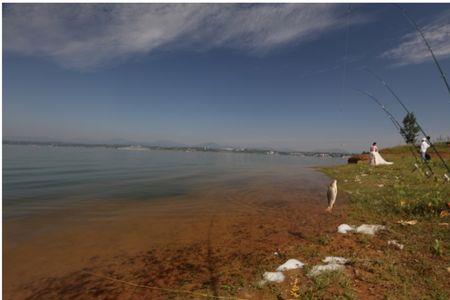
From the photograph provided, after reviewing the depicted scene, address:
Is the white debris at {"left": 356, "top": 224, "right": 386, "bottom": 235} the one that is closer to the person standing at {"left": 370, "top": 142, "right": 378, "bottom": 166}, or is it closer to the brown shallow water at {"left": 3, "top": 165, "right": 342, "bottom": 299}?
the brown shallow water at {"left": 3, "top": 165, "right": 342, "bottom": 299}

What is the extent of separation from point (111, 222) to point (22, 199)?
589cm

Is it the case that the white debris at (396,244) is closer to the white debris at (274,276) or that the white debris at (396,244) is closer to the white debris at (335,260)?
the white debris at (335,260)

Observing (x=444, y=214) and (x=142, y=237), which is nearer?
(x=444, y=214)


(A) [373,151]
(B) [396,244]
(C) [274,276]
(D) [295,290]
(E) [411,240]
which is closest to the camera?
(D) [295,290]

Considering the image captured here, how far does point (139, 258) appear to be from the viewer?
662cm

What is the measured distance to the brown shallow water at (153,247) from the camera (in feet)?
17.4

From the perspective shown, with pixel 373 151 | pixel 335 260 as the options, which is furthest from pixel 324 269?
pixel 373 151

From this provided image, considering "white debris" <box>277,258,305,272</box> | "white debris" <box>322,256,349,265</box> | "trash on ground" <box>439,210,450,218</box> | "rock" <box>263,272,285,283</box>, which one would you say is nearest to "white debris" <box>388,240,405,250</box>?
"white debris" <box>322,256,349,265</box>

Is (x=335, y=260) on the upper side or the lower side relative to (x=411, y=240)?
lower

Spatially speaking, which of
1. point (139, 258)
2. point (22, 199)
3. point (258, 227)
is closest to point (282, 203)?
point (258, 227)

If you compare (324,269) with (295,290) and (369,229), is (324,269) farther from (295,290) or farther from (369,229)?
(369,229)

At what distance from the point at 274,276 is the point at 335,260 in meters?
1.36

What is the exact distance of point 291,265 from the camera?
550 centimetres

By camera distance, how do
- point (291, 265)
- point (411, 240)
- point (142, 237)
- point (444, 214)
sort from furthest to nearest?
point (142, 237), point (444, 214), point (411, 240), point (291, 265)
